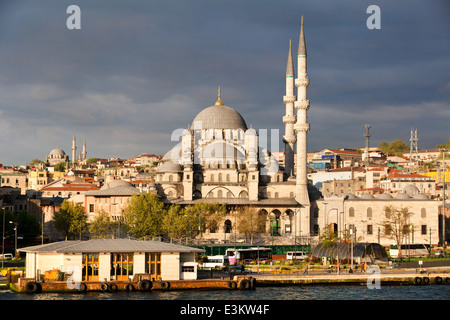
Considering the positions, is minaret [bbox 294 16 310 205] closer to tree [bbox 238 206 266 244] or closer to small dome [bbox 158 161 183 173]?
tree [bbox 238 206 266 244]

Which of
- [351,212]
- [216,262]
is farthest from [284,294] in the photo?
[351,212]

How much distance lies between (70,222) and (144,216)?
25.1 ft

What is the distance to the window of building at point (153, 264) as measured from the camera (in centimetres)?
4247

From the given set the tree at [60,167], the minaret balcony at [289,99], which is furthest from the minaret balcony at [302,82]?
the tree at [60,167]

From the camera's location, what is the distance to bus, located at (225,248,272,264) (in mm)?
56594

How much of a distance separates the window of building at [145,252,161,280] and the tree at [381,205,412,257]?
110ft

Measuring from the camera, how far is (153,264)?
42656 mm

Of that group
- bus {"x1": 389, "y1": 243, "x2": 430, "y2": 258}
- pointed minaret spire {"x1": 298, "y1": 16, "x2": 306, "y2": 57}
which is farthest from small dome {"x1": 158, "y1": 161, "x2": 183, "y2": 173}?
bus {"x1": 389, "y1": 243, "x2": 430, "y2": 258}

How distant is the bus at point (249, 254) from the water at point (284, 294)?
497 inches

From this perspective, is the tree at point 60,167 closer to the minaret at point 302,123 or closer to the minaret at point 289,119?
the minaret at point 289,119
